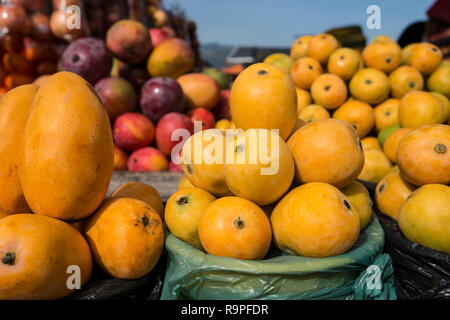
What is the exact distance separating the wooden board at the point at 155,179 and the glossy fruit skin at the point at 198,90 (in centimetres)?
86

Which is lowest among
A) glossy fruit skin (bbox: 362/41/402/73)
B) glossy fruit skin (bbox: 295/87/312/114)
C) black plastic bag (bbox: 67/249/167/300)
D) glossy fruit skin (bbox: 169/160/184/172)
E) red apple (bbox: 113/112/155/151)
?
glossy fruit skin (bbox: 169/160/184/172)

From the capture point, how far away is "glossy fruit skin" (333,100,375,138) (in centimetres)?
262

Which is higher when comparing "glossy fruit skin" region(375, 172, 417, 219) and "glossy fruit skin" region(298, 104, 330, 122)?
"glossy fruit skin" region(298, 104, 330, 122)

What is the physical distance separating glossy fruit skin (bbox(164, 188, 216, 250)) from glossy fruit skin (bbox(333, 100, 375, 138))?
66.9 inches

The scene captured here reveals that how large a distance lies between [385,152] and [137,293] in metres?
1.85

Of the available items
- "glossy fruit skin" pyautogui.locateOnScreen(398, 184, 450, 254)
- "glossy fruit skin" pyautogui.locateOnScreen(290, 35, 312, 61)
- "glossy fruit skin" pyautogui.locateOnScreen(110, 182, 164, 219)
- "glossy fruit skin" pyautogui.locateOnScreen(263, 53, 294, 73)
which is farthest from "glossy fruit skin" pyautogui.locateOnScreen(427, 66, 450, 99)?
"glossy fruit skin" pyautogui.locateOnScreen(110, 182, 164, 219)

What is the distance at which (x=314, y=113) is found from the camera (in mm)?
2727

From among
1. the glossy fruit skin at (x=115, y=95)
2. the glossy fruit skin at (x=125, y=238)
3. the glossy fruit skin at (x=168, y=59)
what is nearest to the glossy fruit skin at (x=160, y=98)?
the glossy fruit skin at (x=115, y=95)

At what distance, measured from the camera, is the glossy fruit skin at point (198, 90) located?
3.11 meters

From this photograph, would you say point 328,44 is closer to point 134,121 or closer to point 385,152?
point 385,152

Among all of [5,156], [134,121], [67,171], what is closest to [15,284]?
[67,171]

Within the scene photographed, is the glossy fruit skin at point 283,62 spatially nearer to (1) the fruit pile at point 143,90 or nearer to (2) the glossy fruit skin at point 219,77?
(2) the glossy fruit skin at point 219,77

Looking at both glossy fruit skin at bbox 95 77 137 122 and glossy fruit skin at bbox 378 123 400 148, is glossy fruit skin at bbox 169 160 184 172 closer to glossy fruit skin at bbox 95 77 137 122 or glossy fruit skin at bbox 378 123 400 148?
glossy fruit skin at bbox 95 77 137 122

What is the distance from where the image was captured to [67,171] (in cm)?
118
